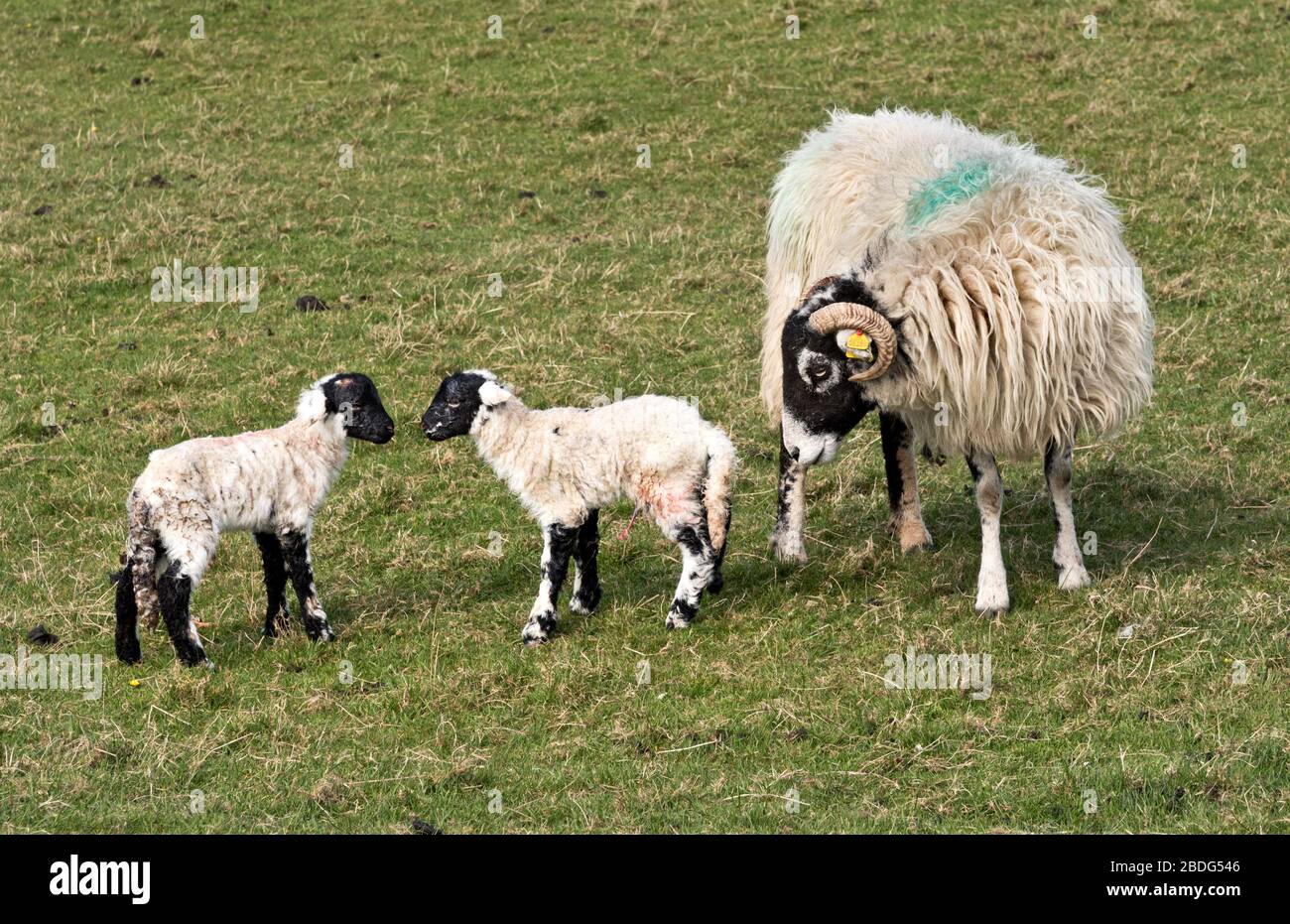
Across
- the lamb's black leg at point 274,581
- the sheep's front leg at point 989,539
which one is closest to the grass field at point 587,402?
the sheep's front leg at point 989,539

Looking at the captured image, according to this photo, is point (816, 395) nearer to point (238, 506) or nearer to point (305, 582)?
point (305, 582)

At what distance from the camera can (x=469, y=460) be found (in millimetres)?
12188

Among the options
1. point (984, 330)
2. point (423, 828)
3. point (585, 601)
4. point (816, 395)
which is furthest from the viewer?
point (585, 601)

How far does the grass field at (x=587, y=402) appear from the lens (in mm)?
7770

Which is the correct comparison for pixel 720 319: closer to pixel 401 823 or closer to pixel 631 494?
pixel 631 494

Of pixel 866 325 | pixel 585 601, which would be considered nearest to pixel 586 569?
pixel 585 601

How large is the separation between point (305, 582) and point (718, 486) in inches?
97.4

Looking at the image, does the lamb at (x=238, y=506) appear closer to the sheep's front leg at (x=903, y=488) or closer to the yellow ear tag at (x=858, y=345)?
the yellow ear tag at (x=858, y=345)

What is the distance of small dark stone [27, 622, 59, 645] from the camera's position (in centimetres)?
945

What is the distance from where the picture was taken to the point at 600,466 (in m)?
9.24

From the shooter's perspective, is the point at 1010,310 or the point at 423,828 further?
the point at 1010,310

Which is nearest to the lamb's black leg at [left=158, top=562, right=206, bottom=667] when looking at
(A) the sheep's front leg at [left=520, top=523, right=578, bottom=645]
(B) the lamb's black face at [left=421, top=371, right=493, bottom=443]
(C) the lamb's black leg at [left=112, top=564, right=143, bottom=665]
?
(C) the lamb's black leg at [left=112, top=564, right=143, bottom=665]

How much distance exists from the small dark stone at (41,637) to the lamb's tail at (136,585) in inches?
25.3

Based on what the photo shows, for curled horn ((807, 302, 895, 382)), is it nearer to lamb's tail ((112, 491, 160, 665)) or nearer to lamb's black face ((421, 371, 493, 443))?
lamb's black face ((421, 371, 493, 443))
